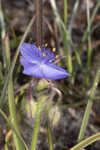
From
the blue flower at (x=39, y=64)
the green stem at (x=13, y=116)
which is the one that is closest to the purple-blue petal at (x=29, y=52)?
the blue flower at (x=39, y=64)

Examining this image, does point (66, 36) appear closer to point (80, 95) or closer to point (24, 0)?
point (80, 95)

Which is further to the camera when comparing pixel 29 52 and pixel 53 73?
pixel 29 52

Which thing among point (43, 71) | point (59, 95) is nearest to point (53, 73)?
point (43, 71)

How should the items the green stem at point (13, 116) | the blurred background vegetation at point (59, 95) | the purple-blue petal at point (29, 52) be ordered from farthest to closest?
the blurred background vegetation at point (59, 95)
the purple-blue petal at point (29, 52)
the green stem at point (13, 116)

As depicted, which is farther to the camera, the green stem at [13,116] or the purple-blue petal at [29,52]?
the purple-blue petal at [29,52]

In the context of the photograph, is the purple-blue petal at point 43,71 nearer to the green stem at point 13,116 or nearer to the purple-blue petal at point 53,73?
the purple-blue petal at point 53,73

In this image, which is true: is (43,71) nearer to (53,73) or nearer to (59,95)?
(53,73)

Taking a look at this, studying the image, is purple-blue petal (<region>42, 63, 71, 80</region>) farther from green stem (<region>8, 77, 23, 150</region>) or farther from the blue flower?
green stem (<region>8, 77, 23, 150</region>)

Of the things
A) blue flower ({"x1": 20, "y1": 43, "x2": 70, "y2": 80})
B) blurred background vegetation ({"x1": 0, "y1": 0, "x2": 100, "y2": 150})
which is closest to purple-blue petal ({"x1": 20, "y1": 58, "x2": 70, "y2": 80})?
blue flower ({"x1": 20, "y1": 43, "x2": 70, "y2": 80})
